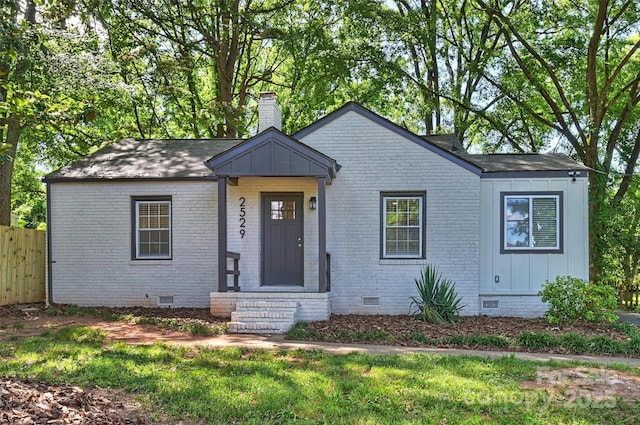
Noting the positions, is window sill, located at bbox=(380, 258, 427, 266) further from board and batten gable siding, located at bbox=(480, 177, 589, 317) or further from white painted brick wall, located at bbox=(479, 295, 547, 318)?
white painted brick wall, located at bbox=(479, 295, 547, 318)

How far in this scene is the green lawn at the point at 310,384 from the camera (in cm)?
507

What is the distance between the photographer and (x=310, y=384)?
19.5ft

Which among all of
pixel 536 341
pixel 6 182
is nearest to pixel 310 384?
pixel 536 341

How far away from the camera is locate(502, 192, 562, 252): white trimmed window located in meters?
11.9

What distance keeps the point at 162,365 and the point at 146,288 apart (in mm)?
6074

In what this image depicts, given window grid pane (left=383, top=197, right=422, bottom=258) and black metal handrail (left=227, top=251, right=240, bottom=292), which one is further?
window grid pane (left=383, top=197, right=422, bottom=258)

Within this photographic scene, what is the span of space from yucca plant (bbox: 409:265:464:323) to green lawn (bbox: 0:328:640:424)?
124 inches

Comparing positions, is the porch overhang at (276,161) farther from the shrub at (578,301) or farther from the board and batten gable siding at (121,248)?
the shrub at (578,301)

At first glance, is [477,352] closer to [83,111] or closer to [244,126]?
[83,111]

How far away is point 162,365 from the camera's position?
6738mm

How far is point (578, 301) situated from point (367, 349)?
455 cm

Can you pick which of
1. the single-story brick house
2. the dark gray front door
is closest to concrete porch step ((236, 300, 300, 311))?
the single-story brick house

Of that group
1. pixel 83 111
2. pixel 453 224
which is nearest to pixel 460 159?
pixel 453 224

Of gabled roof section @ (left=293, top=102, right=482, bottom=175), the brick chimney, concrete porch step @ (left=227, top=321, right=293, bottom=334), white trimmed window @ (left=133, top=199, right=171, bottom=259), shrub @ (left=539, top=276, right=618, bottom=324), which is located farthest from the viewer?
white trimmed window @ (left=133, top=199, right=171, bottom=259)
